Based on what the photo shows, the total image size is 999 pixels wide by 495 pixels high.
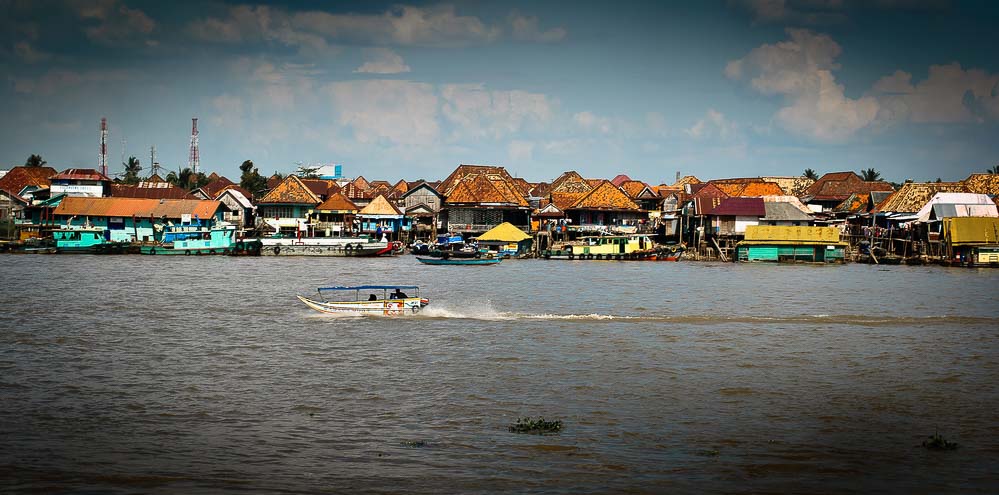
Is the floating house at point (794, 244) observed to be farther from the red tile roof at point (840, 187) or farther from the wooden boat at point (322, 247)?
the wooden boat at point (322, 247)

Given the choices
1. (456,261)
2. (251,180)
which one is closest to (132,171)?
(251,180)

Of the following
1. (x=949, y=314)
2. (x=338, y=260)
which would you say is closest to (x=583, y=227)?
(x=338, y=260)

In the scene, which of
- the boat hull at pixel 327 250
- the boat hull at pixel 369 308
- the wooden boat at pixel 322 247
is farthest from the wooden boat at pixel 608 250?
the boat hull at pixel 369 308

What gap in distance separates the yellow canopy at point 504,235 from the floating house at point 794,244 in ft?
52.0

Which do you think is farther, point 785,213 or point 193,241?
point 785,213

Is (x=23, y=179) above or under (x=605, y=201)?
above

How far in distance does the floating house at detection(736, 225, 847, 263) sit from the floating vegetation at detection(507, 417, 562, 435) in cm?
4798

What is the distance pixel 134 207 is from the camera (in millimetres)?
67562

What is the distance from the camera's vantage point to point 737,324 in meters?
25.4

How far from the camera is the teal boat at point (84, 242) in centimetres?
6062

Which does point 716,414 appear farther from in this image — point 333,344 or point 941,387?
point 333,344

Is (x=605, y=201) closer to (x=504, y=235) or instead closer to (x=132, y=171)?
(x=504, y=235)

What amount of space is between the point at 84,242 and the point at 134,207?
20.0 feet

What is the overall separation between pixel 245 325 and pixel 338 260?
3332 cm
